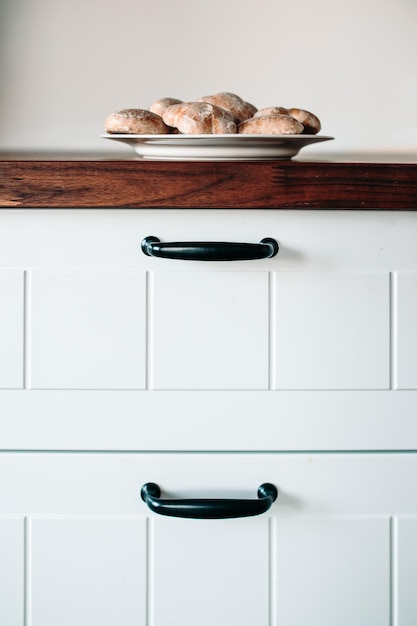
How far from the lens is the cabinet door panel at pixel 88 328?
748 mm

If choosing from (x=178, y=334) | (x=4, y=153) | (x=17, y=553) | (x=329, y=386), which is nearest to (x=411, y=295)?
(x=329, y=386)

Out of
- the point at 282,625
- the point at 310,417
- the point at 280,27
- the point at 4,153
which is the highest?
the point at 280,27

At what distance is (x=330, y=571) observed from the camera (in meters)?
0.77

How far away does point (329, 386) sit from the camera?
2.49 ft

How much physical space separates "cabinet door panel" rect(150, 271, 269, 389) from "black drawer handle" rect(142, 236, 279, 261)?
38 mm

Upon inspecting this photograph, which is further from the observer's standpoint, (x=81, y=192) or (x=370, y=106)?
(x=370, y=106)

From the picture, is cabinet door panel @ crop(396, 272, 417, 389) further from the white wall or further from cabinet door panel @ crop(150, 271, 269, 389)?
the white wall

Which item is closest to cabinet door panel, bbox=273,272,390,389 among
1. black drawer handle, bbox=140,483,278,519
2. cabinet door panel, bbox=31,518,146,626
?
black drawer handle, bbox=140,483,278,519

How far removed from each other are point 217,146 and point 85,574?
1.56 ft

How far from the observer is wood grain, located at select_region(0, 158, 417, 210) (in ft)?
2.37

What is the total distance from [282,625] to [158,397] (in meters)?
0.27

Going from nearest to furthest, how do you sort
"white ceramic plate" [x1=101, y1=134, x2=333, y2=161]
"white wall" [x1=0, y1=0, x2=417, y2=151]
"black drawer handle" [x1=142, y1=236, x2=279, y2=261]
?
"black drawer handle" [x1=142, y1=236, x2=279, y2=261] → "white ceramic plate" [x1=101, y1=134, x2=333, y2=161] → "white wall" [x1=0, y1=0, x2=417, y2=151]

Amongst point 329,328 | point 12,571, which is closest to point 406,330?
point 329,328

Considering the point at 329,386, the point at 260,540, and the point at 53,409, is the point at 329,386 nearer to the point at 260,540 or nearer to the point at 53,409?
the point at 260,540
